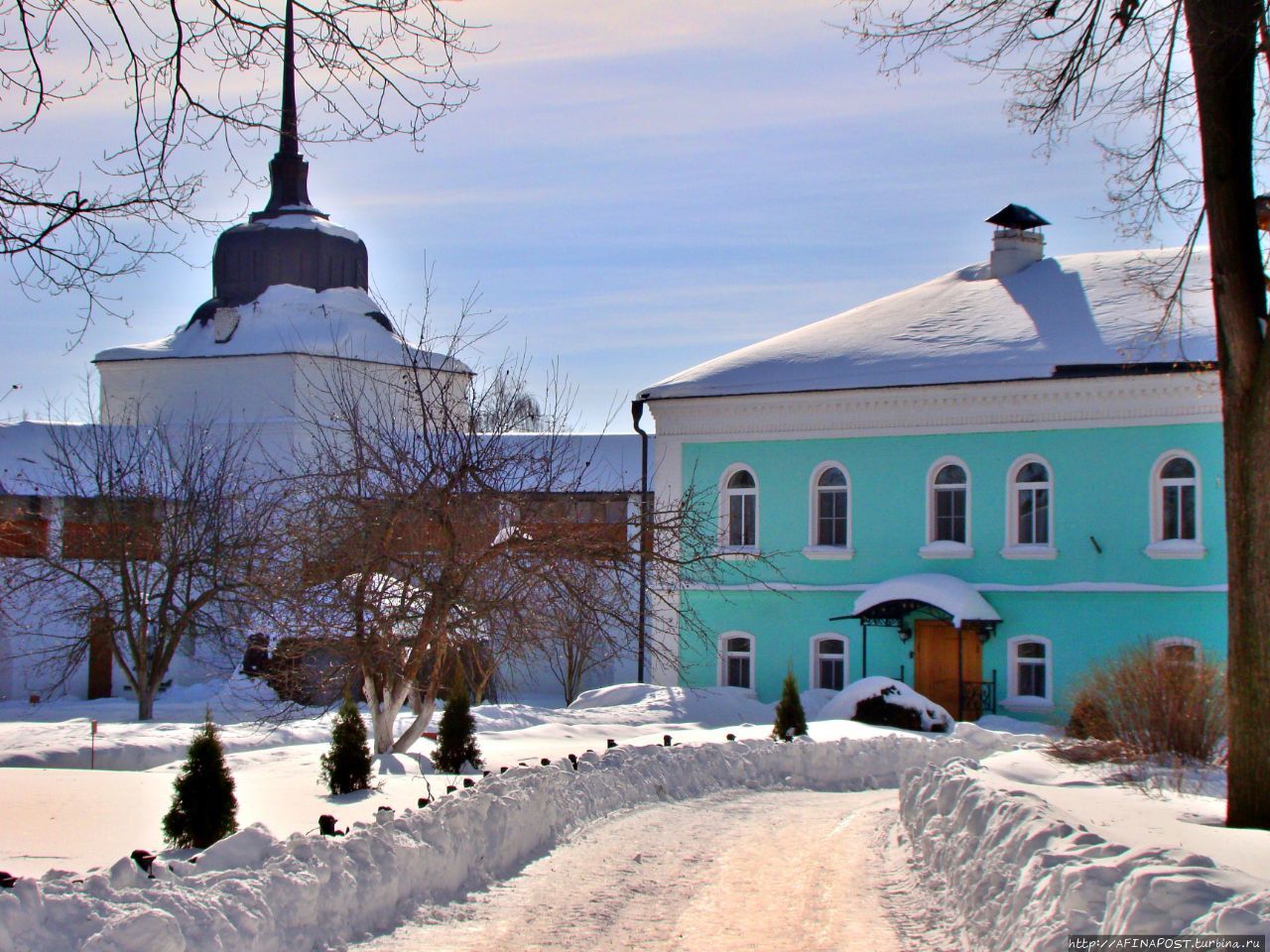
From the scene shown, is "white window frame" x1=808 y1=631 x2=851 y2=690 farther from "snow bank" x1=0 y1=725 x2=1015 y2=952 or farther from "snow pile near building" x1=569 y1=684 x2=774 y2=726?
"snow bank" x1=0 y1=725 x2=1015 y2=952

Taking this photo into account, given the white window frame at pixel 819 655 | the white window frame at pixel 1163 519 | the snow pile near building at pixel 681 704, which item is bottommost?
the snow pile near building at pixel 681 704

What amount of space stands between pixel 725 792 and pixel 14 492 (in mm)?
25878

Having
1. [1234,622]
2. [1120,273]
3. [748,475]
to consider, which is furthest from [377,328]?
[1234,622]

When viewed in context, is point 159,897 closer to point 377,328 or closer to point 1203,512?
point 1203,512

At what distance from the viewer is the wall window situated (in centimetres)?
2566

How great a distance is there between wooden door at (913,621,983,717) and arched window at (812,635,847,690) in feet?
4.75

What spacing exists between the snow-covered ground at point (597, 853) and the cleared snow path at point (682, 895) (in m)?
0.04

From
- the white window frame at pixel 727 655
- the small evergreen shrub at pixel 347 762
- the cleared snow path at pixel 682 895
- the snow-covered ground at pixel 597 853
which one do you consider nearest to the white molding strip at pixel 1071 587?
the white window frame at pixel 727 655

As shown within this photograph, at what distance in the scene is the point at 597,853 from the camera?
1165cm

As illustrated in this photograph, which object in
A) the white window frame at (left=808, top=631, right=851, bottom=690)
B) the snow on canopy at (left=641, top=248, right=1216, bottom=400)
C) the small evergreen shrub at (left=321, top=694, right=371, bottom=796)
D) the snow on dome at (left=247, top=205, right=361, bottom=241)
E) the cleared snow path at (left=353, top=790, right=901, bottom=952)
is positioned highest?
the snow on dome at (left=247, top=205, right=361, bottom=241)

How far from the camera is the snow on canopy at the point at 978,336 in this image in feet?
87.7

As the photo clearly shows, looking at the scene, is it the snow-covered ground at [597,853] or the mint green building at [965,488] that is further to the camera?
the mint green building at [965,488]

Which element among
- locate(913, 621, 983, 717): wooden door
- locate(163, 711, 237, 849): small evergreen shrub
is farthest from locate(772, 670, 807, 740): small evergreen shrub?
locate(163, 711, 237, 849): small evergreen shrub

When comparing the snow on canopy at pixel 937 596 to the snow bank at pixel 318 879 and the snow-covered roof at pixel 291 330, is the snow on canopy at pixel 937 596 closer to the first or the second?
the snow bank at pixel 318 879
